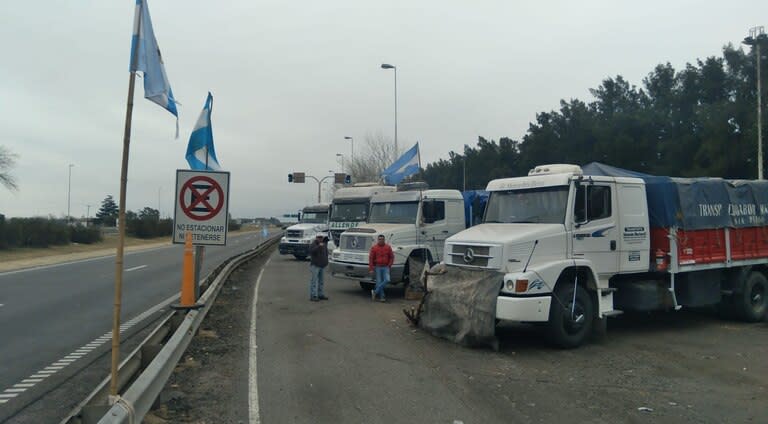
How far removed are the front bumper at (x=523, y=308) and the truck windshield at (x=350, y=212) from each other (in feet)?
40.2

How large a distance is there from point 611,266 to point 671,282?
53.9 inches

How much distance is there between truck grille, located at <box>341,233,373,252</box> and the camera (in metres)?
15.4

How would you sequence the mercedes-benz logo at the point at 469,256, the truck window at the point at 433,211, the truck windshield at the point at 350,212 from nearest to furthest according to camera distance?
the mercedes-benz logo at the point at 469,256 < the truck window at the point at 433,211 < the truck windshield at the point at 350,212

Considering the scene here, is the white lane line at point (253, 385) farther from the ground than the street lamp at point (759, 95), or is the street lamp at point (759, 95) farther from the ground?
the street lamp at point (759, 95)

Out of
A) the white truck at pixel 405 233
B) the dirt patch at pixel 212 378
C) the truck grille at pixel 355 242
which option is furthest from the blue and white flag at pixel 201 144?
the white truck at pixel 405 233

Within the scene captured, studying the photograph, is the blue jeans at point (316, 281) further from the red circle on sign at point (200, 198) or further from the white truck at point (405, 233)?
the red circle on sign at point (200, 198)

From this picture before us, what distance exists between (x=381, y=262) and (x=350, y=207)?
7631 millimetres

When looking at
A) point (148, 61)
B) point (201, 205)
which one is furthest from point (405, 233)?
point (148, 61)

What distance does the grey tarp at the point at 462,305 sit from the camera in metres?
8.97

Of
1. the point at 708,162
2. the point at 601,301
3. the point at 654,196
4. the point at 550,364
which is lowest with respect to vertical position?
the point at 550,364

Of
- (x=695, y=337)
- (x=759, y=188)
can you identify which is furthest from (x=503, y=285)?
(x=759, y=188)

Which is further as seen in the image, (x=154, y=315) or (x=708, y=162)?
(x=708, y=162)

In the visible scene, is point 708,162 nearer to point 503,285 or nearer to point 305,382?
point 503,285

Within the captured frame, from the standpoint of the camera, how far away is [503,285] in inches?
353
